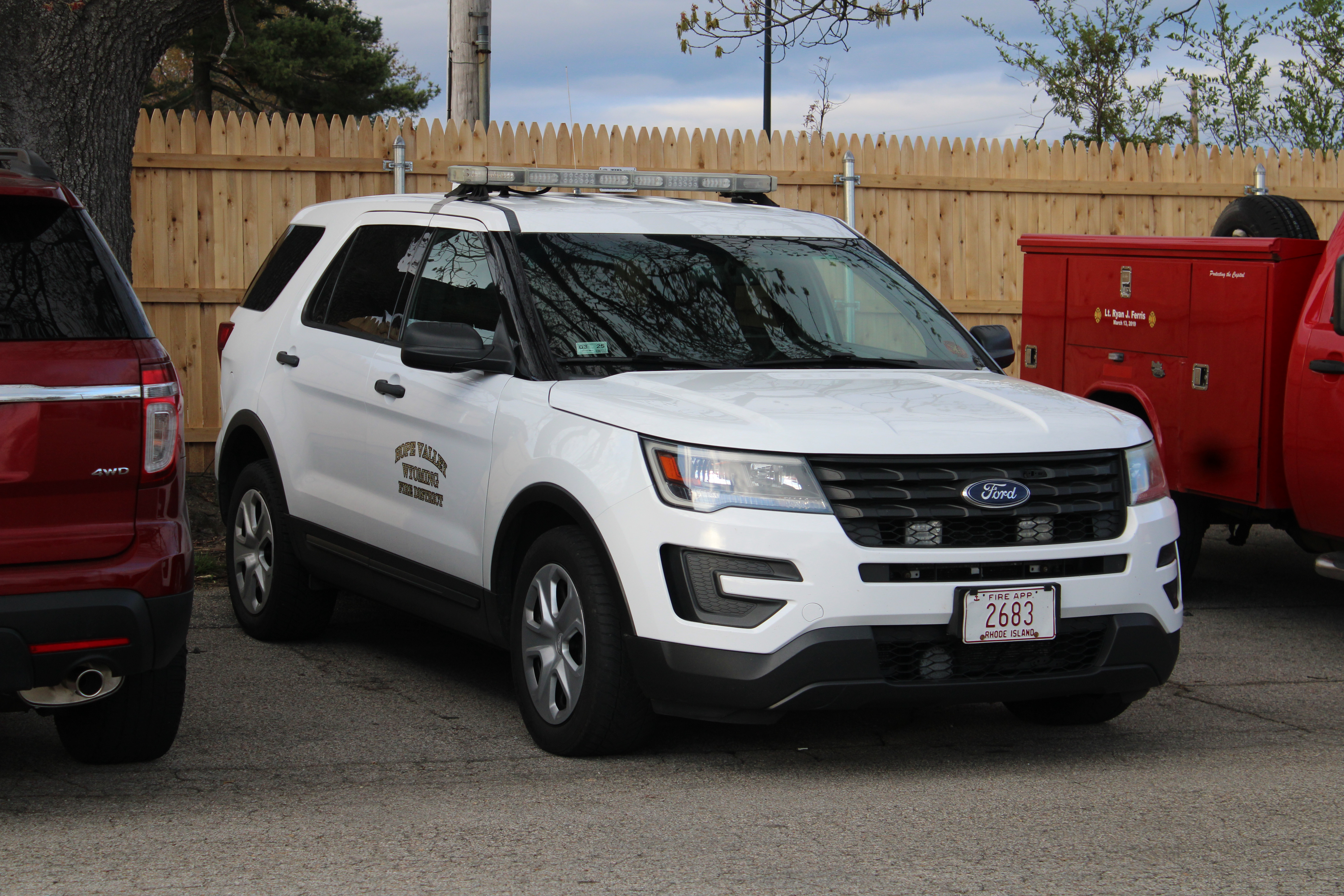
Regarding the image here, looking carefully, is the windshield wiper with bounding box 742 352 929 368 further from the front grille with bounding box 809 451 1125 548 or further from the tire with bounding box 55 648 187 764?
the tire with bounding box 55 648 187 764

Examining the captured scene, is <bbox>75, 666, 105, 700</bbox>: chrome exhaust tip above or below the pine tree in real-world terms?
below

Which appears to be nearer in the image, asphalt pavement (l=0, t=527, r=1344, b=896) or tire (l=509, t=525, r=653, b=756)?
asphalt pavement (l=0, t=527, r=1344, b=896)

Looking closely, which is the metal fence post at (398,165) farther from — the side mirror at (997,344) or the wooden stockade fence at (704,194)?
the side mirror at (997,344)

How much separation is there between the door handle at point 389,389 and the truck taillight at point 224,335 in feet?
5.86

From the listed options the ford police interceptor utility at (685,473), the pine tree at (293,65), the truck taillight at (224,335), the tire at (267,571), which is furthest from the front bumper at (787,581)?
the pine tree at (293,65)

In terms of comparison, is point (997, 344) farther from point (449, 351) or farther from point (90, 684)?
point (90, 684)

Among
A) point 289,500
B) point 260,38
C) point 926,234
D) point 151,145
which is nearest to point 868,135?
point 926,234

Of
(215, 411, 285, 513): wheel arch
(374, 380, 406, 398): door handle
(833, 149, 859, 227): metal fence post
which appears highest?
(833, 149, 859, 227): metal fence post

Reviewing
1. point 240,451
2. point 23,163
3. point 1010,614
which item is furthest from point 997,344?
point 23,163

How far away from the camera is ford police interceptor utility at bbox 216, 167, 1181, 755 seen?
4.62 metres

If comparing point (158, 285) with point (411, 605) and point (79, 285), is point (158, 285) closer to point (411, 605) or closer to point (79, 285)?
point (411, 605)

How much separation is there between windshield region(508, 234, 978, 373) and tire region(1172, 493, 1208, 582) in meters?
2.54

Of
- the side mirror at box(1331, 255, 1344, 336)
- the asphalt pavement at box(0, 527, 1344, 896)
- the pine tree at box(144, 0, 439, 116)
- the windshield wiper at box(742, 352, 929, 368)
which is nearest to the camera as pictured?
the asphalt pavement at box(0, 527, 1344, 896)

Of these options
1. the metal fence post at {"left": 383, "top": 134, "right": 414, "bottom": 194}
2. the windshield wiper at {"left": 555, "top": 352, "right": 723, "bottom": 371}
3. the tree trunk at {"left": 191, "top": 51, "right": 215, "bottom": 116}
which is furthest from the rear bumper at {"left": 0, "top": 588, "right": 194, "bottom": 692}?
the tree trunk at {"left": 191, "top": 51, "right": 215, "bottom": 116}
